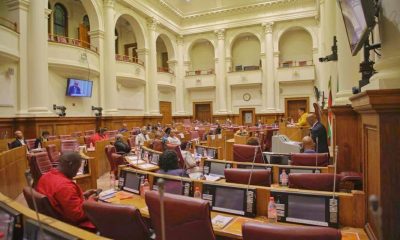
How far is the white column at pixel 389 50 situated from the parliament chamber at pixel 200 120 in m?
0.01

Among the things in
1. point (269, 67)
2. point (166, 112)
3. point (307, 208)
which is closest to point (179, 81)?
point (166, 112)

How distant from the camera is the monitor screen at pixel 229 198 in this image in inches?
114

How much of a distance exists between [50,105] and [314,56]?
1517cm

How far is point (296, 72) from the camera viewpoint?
1847 centimetres

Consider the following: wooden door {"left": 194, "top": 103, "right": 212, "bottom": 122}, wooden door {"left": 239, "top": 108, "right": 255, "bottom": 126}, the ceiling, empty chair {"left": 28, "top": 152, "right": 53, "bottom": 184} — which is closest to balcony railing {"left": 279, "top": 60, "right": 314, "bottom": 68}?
wooden door {"left": 239, "top": 108, "right": 255, "bottom": 126}

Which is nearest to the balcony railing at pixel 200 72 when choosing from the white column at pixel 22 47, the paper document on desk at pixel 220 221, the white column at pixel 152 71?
the white column at pixel 152 71

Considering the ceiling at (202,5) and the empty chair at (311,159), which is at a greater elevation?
the ceiling at (202,5)

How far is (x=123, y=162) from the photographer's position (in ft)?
19.0

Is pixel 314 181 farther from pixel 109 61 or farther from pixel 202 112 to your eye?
pixel 202 112

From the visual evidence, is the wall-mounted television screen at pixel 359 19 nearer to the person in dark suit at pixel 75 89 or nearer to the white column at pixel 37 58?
the white column at pixel 37 58

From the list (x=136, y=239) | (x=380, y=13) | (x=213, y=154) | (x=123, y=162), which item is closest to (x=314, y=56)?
(x=213, y=154)

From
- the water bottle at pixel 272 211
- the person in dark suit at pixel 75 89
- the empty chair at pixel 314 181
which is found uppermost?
the person in dark suit at pixel 75 89

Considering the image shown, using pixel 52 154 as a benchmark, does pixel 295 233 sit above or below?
above

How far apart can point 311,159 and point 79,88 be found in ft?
36.9
